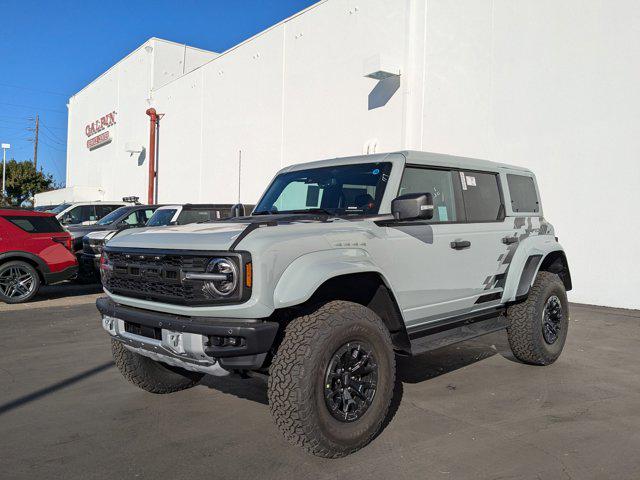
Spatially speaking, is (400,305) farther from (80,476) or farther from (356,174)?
(80,476)

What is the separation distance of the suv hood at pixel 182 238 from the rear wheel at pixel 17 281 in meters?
6.48

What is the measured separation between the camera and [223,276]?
3188mm

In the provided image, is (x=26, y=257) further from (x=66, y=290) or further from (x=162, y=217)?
(x=162, y=217)

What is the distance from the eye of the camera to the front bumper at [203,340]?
3.12 metres

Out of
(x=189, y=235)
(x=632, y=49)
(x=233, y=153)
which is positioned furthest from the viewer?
(x=233, y=153)

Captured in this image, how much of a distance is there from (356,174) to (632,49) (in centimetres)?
728

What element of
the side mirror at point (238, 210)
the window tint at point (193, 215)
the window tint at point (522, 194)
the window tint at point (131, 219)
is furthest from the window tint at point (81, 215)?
the window tint at point (522, 194)

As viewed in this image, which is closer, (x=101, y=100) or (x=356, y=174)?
(x=356, y=174)

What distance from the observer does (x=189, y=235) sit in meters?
3.54

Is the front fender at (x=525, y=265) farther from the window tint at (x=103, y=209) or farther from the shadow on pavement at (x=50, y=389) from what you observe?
the window tint at (x=103, y=209)

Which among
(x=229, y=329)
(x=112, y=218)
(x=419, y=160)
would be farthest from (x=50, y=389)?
(x=112, y=218)

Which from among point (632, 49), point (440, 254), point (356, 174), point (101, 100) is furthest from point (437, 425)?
point (101, 100)

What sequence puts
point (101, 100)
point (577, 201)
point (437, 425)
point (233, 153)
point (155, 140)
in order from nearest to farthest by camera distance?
1. point (437, 425)
2. point (577, 201)
3. point (233, 153)
4. point (155, 140)
5. point (101, 100)

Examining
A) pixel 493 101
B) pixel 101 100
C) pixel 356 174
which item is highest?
pixel 101 100
